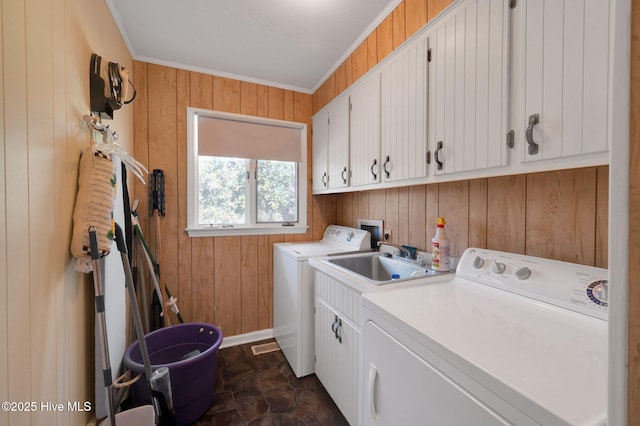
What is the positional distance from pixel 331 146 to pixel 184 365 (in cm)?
185

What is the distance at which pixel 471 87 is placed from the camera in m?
1.06

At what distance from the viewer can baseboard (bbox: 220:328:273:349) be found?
2343 millimetres

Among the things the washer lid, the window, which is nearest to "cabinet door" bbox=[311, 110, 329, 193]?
the window

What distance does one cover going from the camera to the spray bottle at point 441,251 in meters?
1.37

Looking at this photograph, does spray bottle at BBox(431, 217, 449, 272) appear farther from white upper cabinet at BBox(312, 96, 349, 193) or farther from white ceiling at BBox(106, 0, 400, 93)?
white ceiling at BBox(106, 0, 400, 93)

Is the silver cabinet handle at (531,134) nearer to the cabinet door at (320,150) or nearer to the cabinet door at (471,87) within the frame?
the cabinet door at (471,87)

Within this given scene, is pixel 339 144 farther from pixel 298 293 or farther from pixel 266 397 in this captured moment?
pixel 266 397

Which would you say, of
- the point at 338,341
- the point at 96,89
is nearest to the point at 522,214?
the point at 338,341

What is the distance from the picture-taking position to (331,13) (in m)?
1.63

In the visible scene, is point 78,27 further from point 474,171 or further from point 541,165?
point 541,165

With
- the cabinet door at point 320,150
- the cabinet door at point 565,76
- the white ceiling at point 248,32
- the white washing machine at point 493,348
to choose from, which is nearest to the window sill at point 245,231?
the cabinet door at point 320,150

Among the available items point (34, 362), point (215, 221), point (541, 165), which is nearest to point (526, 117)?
point (541, 165)

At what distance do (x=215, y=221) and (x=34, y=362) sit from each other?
162cm

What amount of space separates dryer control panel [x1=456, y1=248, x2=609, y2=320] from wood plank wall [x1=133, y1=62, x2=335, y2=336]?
1.80m
